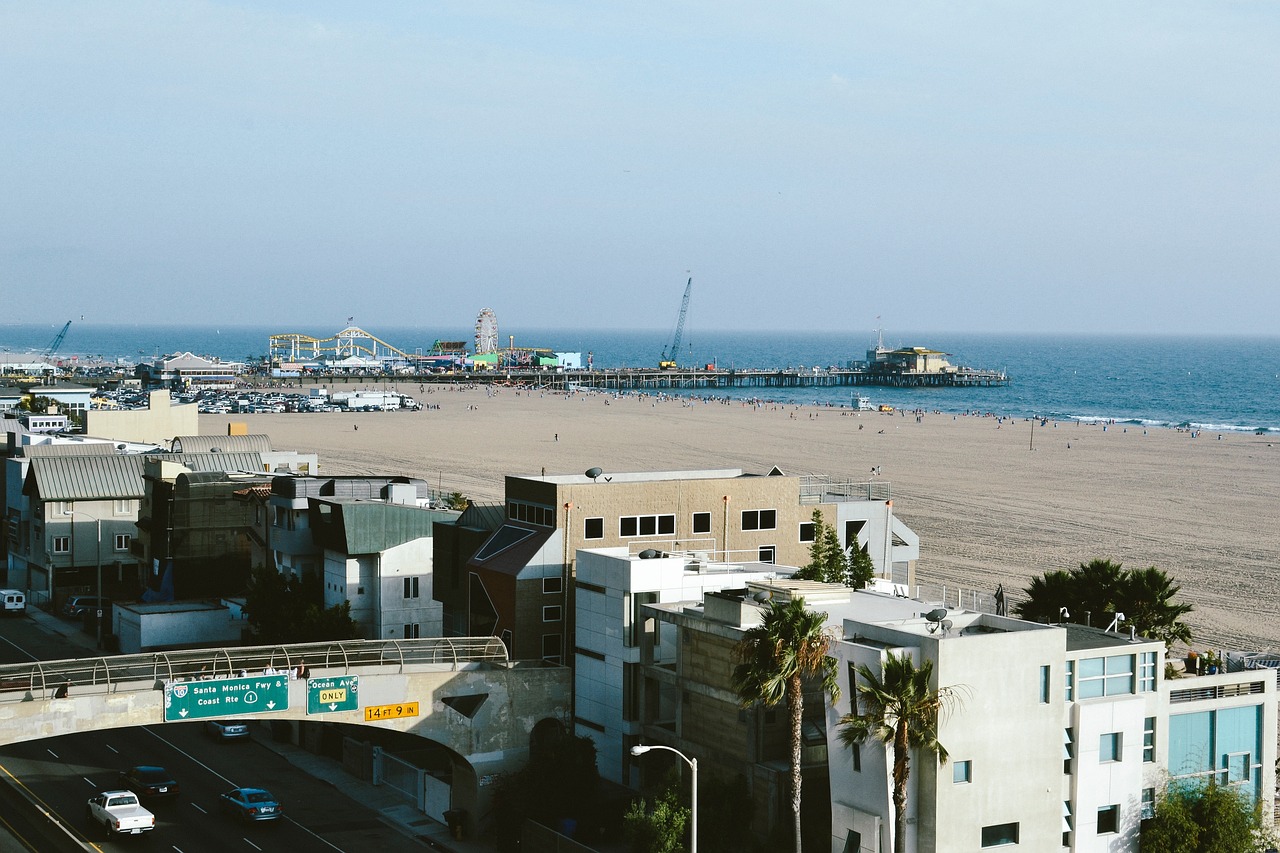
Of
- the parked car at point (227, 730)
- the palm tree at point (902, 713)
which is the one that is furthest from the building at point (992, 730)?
the parked car at point (227, 730)

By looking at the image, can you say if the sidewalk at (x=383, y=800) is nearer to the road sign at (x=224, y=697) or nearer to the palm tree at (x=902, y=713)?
the road sign at (x=224, y=697)

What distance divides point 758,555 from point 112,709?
72.0ft


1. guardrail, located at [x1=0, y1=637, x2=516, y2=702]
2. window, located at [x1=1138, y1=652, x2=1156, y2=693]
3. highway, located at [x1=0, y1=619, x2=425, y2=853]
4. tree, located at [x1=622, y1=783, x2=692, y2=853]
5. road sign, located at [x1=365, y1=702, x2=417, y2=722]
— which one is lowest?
highway, located at [x1=0, y1=619, x2=425, y2=853]

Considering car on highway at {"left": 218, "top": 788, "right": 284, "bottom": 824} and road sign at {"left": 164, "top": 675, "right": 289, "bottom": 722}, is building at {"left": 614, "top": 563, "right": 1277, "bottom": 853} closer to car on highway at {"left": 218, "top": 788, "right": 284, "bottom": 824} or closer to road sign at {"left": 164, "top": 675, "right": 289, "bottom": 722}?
road sign at {"left": 164, "top": 675, "right": 289, "bottom": 722}

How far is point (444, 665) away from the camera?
3991 cm

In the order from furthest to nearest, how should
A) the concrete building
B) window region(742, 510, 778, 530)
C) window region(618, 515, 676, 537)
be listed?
the concrete building → window region(742, 510, 778, 530) → window region(618, 515, 676, 537)

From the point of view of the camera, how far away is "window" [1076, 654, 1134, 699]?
32781mm

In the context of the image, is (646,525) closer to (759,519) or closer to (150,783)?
(759,519)

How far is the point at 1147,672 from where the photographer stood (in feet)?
110

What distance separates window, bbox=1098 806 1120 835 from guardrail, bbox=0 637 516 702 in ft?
52.9

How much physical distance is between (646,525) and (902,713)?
17.6 m

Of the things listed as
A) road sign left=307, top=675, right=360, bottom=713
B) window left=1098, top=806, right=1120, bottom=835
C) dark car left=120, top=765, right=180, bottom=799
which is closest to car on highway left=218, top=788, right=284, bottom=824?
dark car left=120, top=765, right=180, bottom=799

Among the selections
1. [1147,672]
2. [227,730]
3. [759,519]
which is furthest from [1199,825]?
[227,730]

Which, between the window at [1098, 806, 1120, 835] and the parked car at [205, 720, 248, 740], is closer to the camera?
the window at [1098, 806, 1120, 835]
